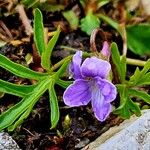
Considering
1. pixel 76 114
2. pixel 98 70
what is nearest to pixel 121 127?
pixel 76 114

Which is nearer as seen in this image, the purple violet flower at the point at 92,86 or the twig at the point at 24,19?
the purple violet flower at the point at 92,86

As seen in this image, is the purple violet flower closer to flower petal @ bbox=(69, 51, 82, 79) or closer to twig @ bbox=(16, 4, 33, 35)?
flower petal @ bbox=(69, 51, 82, 79)

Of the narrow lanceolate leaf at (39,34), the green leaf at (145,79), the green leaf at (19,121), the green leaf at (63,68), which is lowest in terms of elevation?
the green leaf at (145,79)

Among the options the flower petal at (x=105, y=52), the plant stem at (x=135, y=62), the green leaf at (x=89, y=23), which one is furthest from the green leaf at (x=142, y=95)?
the green leaf at (x=89, y=23)

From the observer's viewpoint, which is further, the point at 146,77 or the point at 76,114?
the point at 76,114

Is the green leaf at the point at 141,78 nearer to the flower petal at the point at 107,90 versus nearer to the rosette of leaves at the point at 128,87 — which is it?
the rosette of leaves at the point at 128,87

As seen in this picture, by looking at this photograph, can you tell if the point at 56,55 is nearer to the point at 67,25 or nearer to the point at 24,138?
the point at 67,25
